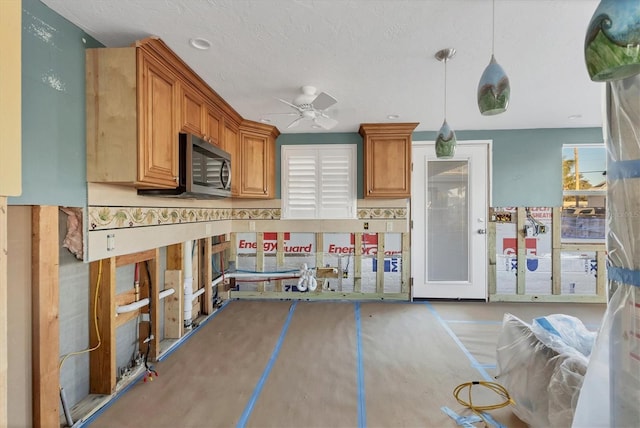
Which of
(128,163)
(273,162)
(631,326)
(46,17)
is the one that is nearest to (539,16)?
(631,326)

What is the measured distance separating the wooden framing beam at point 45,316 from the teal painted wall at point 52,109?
132mm

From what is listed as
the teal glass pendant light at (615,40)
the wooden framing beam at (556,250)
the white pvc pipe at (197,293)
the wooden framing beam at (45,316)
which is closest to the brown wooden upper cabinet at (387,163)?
the wooden framing beam at (556,250)

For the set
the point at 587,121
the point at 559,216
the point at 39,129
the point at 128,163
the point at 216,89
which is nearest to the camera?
the point at 39,129

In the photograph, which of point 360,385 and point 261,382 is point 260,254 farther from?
point 360,385

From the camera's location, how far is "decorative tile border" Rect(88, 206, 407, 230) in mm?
1880

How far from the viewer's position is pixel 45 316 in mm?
1498

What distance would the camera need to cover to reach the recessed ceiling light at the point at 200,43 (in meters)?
1.81

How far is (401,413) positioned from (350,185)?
103 inches

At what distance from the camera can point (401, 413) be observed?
1.77 m

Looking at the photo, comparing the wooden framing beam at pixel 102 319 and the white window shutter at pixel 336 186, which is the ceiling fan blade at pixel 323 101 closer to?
the white window shutter at pixel 336 186

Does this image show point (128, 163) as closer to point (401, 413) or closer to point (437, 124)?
point (401, 413)

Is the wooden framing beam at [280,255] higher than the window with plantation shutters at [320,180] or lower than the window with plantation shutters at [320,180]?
lower

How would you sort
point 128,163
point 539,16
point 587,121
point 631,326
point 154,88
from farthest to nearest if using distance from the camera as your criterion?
point 587,121 < point 154,88 < point 128,163 < point 539,16 < point 631,326

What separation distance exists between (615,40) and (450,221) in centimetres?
325
